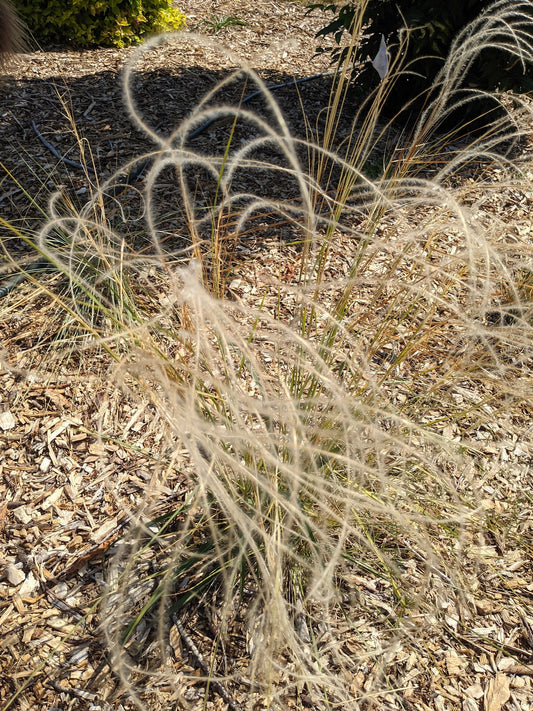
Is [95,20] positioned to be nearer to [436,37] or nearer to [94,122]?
[94,122]

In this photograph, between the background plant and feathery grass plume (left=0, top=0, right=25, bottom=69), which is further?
the background plant

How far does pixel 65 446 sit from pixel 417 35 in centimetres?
307

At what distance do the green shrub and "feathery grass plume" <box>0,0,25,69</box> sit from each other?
35.5 inches

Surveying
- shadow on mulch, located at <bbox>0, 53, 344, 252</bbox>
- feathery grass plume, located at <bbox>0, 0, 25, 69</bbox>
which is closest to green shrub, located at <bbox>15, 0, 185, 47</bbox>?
shadow on mulch, located at <bbox>0, 53, 344, 252</bbox>

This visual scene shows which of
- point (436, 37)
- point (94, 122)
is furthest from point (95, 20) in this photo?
point (436, 37)

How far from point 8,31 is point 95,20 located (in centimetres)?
126

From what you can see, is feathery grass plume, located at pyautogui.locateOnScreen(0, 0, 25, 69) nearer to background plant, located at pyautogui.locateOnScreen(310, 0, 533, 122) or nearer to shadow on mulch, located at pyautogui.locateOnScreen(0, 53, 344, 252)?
shadow on mulch, located at pyautogui.locateOnScreen(0, 53, 344, 252)

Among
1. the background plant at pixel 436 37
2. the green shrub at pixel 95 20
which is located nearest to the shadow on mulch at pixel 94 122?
the green shrub at pixel 95 20

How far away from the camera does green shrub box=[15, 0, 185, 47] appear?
398 cm

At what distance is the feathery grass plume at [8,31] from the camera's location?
2916 mm

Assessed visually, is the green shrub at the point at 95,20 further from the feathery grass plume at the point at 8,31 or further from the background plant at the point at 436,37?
the background plant at the point at 436,37

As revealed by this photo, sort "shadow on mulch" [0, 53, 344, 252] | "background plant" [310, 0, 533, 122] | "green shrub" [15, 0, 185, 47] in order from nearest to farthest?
"shadow on mulch" [0, 53, 344, 252] < "background plant" [310, 0, 533, 122] < "green shrub" [15, 0, 185, 47]

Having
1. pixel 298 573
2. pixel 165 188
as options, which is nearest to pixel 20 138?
pixel 165 188

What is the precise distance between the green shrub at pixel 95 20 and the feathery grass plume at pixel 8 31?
0.90 m
